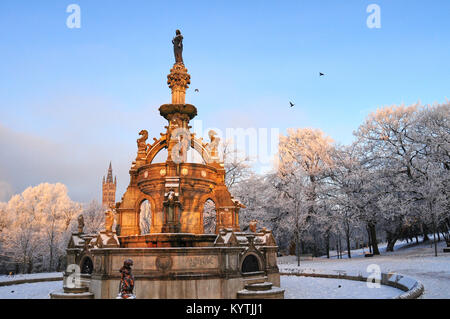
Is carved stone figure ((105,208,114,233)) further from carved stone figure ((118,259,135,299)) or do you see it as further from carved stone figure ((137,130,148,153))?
carved stone figure ((118,259,135,299))

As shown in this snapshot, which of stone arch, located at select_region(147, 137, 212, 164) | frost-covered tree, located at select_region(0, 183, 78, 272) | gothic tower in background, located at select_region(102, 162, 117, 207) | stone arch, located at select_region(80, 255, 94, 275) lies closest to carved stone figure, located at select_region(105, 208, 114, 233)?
stone arch, located at select_region(80, 255, 94, 275)

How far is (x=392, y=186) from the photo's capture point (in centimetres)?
3603

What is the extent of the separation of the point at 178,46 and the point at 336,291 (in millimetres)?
15431

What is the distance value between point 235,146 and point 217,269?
29981 millimetres

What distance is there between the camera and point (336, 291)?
1602 cm

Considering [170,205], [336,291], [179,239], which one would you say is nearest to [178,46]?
[170,205]

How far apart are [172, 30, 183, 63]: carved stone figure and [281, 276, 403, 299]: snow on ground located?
13765mm

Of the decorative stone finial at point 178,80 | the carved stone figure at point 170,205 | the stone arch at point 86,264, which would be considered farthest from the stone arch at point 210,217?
the carved stone figure at point 170,205

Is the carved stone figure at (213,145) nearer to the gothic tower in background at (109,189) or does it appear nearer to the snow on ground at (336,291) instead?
the snow on ground at (336,291)

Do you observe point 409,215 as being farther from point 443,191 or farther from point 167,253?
point 167,253

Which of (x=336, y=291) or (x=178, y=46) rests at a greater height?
(x=178, y=46)

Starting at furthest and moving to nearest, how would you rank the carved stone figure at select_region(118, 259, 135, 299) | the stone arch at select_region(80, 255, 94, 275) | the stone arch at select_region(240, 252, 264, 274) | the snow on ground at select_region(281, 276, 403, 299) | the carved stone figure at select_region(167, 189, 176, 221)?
the stone arch at select_region(80, 255, 94, 275)
the carved stone figure at select_region(167, 189, 176, 221)
the stone arch at select_region(240, 252, 264, 274)
the snow on ground at select_region(281, 276, 403, 299)
the carved stone figure at select_region(118, 259, 135, 299)

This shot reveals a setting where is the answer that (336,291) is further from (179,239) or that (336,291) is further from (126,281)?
(126,281)

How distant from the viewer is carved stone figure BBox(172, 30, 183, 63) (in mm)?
20641
